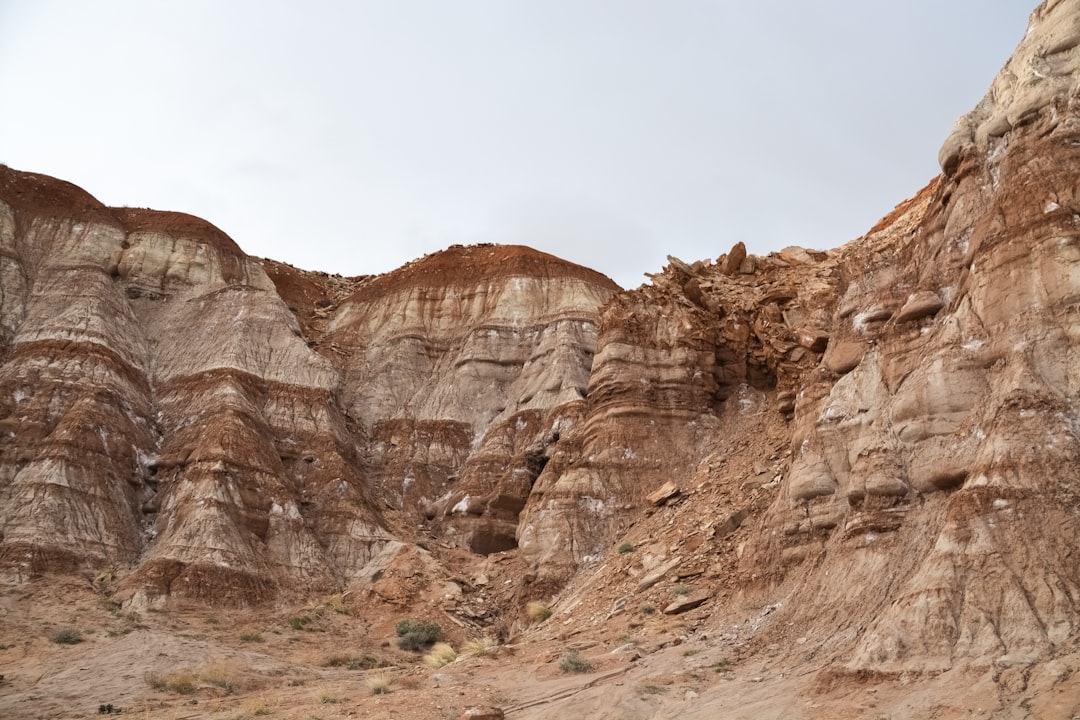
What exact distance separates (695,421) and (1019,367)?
61.5 ft

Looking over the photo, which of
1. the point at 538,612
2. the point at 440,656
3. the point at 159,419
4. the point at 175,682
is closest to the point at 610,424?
the point at 538,612

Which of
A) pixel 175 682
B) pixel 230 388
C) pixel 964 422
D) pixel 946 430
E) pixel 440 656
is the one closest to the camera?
pixel 964 422

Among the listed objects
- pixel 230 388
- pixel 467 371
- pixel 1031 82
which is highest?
pixel 467 371

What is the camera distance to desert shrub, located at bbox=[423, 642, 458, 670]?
89.4 feet

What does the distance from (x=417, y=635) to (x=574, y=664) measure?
41.7ft

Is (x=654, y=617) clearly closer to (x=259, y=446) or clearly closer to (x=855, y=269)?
(x=855, y=269)

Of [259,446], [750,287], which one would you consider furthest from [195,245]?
[750,287]

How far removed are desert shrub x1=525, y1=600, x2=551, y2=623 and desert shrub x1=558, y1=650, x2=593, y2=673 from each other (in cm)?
884

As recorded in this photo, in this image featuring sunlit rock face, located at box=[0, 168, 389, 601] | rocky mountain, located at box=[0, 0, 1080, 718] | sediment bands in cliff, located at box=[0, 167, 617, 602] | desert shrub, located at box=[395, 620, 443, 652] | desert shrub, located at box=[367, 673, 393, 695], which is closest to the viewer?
rocky mountain, located at box=[0, 0, 1080, 718]

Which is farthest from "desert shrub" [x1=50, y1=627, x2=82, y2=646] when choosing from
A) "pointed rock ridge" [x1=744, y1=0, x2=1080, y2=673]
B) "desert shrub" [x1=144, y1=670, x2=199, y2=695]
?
"pointed rock ridge" [x1=744, y1=0, x2=1080, y2=673]

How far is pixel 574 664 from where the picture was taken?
69.7 ft

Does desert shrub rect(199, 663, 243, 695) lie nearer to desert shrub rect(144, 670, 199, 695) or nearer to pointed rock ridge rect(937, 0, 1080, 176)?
desert shrub rect(144, 670, 199, 695)

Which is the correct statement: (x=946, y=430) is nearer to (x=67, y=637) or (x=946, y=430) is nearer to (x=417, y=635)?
(x=417, y=635)

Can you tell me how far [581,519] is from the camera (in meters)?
34.7
